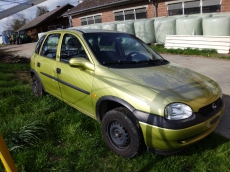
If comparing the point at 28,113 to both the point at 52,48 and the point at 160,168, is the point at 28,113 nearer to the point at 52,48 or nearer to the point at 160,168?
the point at 52,48

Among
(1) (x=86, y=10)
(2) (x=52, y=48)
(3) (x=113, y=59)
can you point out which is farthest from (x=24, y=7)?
(1) (x=86, y=10)

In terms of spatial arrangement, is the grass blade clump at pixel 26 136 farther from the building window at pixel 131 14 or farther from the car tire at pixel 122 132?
the building window at pixel 131 14

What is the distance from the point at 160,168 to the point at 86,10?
18.6 metres

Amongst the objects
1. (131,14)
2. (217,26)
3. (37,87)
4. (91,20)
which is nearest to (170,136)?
(37,87)

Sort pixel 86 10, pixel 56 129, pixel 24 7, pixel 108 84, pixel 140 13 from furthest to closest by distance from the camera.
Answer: pixel 86 10
pixel 140 13
pixel 24 7
pixel 56 129
pixel 108 84

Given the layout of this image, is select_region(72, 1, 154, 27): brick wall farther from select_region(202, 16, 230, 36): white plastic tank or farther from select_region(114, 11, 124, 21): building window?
select_region(202, 16, 230, 36): white plastic tank

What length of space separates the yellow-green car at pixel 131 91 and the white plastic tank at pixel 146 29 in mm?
8502

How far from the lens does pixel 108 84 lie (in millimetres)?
2676

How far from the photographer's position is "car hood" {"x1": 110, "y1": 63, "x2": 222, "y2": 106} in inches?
93.9

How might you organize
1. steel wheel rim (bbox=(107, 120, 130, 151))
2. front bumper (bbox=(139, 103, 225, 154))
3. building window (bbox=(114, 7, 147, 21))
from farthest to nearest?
1. building window (bbox=(114, 7, 147, 21))
2. steel wheel rim (bbox=(107, 120, 130, 151))
3. front bumper (bbox=(139, 103, 225, 154))

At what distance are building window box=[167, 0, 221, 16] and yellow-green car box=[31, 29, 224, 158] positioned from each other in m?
9.46

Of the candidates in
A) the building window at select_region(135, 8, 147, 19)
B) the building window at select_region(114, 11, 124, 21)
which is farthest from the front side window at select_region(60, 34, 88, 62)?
the building window at select_region(114, 11, 124, 21)

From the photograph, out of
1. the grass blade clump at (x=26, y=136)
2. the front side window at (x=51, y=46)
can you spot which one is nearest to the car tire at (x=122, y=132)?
the grass blade clump at (x=26, y=136)

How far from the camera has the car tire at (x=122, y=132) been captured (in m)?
2.39
